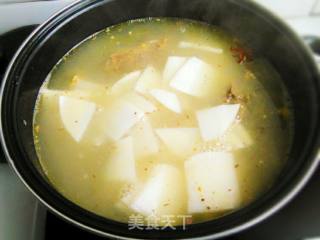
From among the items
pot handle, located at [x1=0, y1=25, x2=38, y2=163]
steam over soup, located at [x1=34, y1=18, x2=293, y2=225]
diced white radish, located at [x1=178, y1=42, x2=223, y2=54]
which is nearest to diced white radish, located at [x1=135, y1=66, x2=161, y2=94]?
steam over soup, located at [x1=34, y1=18, x2=293, y2=225]

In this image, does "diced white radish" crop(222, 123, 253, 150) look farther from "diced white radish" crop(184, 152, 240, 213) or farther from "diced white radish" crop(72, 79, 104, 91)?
"diced white radish" crop(72, 79, 104, 91)

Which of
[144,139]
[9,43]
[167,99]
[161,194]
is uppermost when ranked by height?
[9,43]

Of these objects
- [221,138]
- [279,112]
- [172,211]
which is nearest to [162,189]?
[172,211]

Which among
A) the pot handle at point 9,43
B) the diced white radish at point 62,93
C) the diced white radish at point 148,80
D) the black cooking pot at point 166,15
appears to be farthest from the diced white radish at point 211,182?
the pot handle at point 9,43

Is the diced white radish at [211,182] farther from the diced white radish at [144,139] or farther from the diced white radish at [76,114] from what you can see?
the diced white radish at [76,114]

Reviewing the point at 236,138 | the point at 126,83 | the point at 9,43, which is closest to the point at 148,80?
the point at 126,83

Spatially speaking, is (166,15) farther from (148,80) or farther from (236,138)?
(236,138)
